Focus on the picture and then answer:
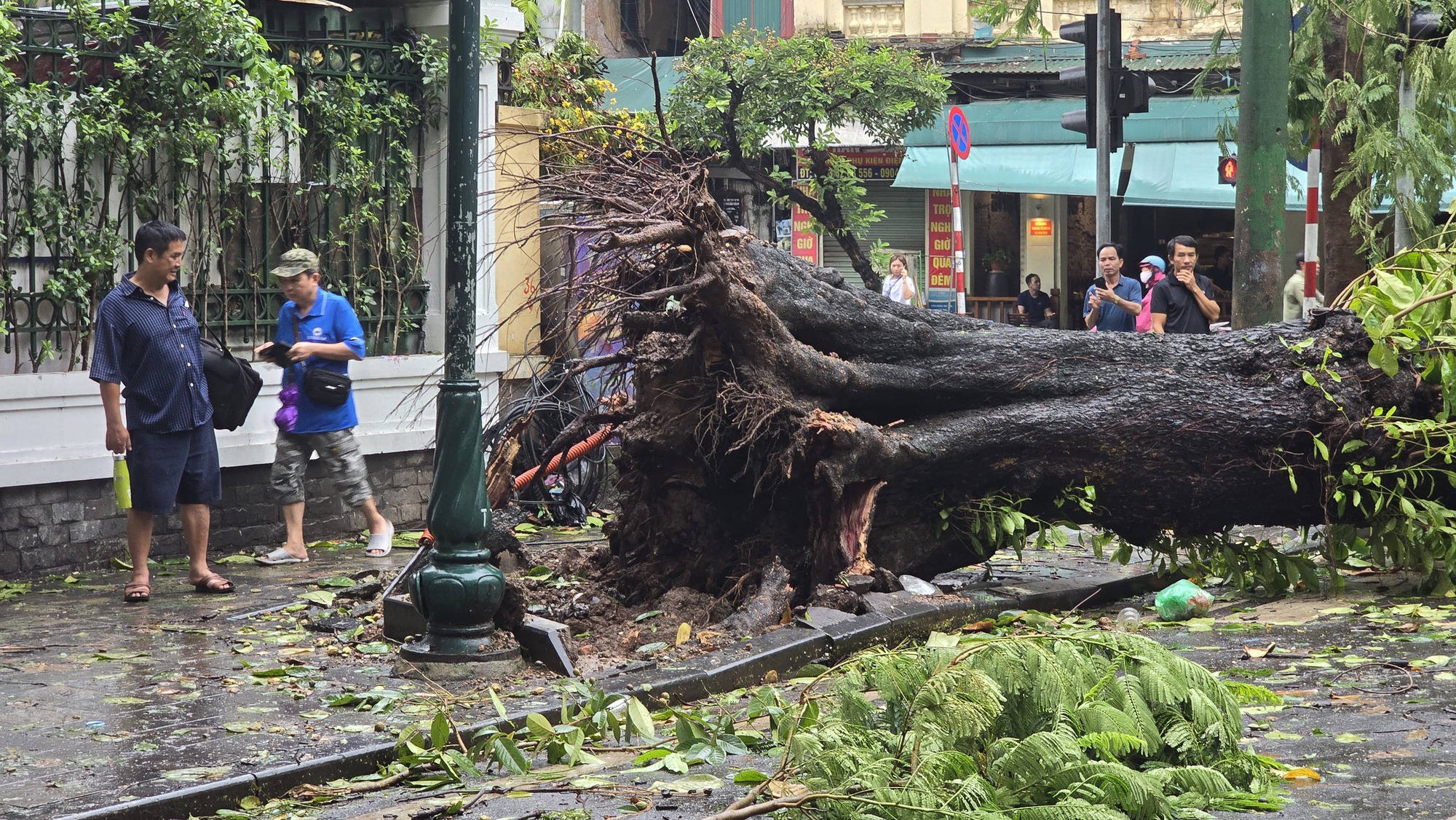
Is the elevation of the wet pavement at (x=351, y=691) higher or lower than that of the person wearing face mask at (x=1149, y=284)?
lower

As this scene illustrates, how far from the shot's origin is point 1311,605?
754 cm

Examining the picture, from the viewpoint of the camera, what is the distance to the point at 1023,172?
2445 centimetres

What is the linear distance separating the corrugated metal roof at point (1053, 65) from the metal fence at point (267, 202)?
48.9ft

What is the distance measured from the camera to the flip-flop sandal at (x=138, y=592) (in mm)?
7957

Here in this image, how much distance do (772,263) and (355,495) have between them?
11.4 feet

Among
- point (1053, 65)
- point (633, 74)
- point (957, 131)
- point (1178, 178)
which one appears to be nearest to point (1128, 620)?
point (957, 131)

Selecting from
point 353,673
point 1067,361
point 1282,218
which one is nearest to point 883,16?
point 1282,218

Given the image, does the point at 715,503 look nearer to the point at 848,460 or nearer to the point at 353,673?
the point at 848,460

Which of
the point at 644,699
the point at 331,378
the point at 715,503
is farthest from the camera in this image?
the point at 331,378

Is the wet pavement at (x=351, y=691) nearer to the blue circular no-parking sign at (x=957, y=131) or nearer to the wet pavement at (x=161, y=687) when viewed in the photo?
the wet pavement at (x=161, y=687)

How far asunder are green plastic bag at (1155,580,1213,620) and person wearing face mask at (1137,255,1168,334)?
130 inches

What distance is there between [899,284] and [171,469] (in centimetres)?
1302

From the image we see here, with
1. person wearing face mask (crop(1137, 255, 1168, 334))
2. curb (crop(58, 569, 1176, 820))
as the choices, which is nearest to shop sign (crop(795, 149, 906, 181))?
person wearing face mask (crop(1137, 255, 1168, 334))

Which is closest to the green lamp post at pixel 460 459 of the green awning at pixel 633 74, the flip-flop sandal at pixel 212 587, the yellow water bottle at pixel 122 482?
the flip-flop sandal at pixel 212 587
